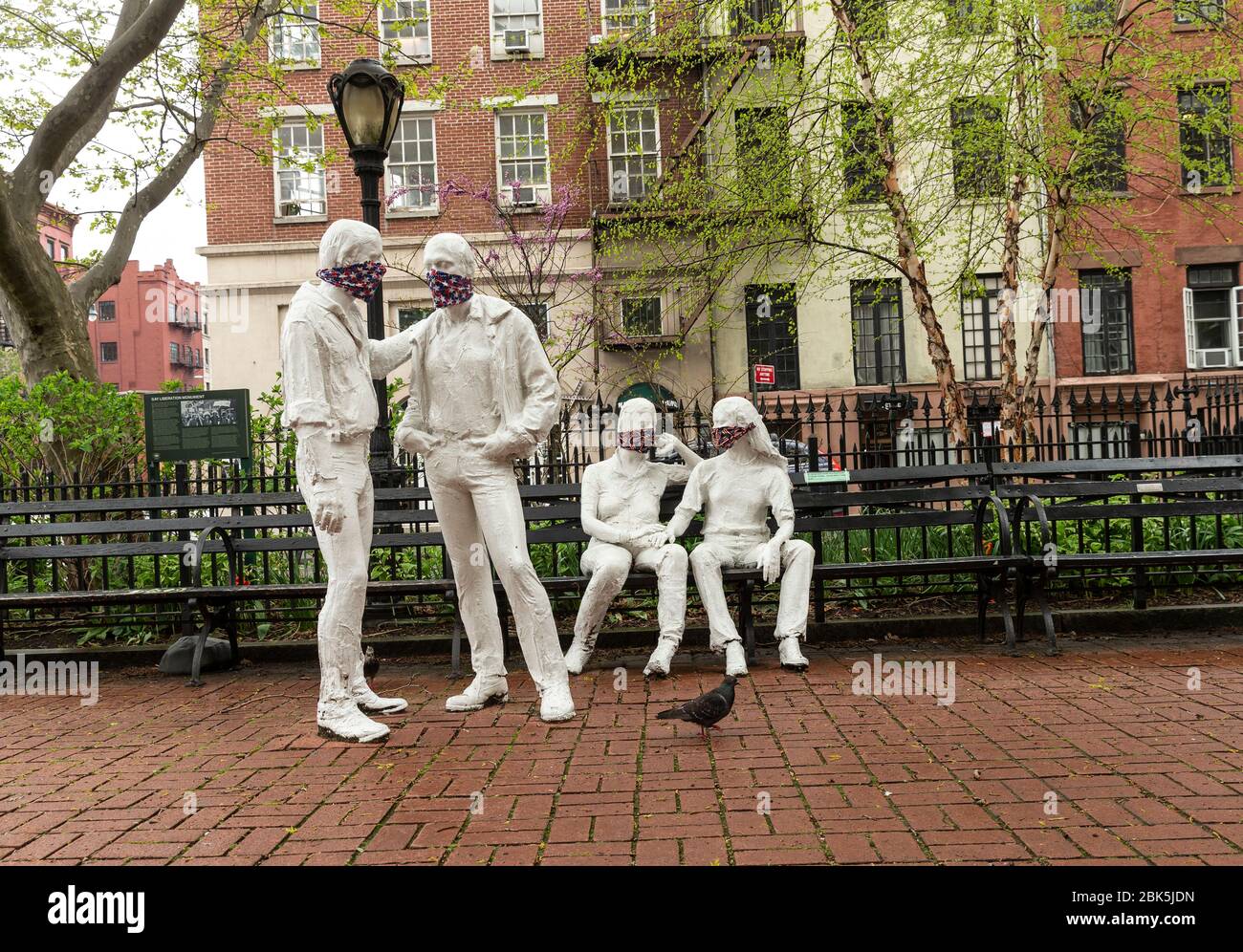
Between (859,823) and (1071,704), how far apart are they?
7.46 feet

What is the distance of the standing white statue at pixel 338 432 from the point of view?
510 centimetres

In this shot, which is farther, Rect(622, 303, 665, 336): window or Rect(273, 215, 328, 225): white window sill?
Rect(273, 215, 328, 225): white window sill

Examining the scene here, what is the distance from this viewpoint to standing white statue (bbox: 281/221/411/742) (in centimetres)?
510

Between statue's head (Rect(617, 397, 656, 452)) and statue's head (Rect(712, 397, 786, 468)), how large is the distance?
44cm

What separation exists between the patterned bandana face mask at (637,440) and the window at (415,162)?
19.6 m

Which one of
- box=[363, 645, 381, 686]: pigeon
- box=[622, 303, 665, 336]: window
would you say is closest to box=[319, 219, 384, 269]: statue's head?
box=[363, 645, 381, 686]: pigeon

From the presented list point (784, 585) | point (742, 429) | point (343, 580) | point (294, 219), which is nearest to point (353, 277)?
point (343, 580)

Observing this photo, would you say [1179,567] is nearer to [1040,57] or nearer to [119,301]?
[1040,57]

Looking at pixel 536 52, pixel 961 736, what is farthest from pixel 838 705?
pixel 536 52

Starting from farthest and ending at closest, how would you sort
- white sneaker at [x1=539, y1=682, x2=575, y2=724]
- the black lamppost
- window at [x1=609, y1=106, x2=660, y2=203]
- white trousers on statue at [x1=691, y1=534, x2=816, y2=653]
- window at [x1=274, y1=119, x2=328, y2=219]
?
1. window at [x1=274, y1=119, x2=328, y2=219]
2. window at [x1=609, y1=106, x2=660, y2=203]
3. the black lamppost
4. white trousers on statue at [x1=691, y1=534, x2=816, y2=653]
5. white sneaker at [x1=539, y1=682, x2=575, y2=724]

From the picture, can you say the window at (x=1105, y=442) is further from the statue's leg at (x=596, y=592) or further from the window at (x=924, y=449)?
the statue's leg at (x=596, y=592)

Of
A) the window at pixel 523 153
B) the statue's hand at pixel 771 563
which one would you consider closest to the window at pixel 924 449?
the statue's hand at pixel 771 563

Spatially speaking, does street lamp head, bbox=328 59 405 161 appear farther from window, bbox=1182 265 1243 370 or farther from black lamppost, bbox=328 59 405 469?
window, bbox=1182 265 1243 370

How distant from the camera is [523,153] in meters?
25.0
